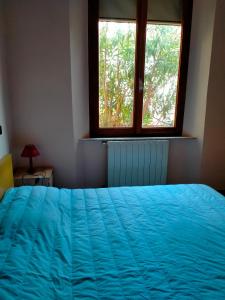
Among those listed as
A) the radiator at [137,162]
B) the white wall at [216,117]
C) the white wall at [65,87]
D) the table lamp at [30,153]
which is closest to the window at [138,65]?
the white wall at [65,87]

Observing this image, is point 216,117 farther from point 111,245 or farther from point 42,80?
point 111,245

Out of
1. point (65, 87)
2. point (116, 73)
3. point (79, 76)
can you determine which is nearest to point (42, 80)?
point (65, 87)

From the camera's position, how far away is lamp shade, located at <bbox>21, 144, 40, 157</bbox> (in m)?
2.46

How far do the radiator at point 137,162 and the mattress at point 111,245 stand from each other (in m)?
0.94

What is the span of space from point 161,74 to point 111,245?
2.23 metres

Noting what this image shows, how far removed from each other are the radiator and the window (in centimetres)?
25

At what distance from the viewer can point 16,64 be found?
2.45m

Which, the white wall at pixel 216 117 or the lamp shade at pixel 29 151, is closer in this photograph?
the lamp shade at pixel 29 151

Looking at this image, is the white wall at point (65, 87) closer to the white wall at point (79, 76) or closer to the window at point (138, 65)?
the white wall at point (79, 76)

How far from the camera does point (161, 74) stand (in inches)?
116

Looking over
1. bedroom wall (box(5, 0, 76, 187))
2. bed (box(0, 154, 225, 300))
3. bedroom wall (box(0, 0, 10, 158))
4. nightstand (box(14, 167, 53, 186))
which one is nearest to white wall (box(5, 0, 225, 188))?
Result: bedroom wall (box(5, 0, 76, 187))

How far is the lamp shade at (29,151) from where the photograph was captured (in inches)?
96.8

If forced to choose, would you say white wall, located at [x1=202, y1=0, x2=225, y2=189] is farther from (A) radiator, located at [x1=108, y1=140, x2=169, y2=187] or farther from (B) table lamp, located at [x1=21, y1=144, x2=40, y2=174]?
(B) table lamp, located at [x1=21, y1=144, x2=40, y2=174]

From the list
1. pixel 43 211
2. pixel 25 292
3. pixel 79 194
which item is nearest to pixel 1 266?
pixel 25 292
